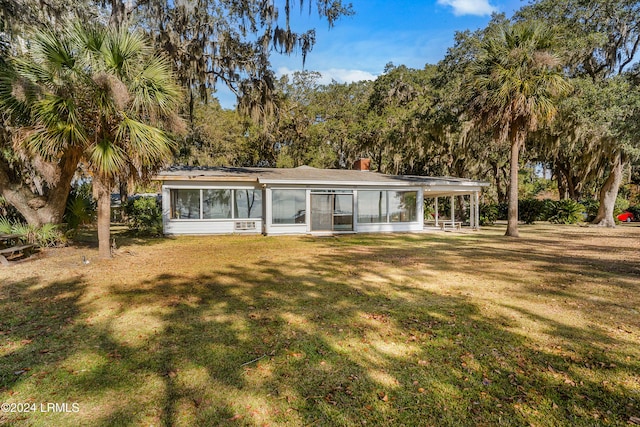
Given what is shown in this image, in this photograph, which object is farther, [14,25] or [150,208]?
[150,208]

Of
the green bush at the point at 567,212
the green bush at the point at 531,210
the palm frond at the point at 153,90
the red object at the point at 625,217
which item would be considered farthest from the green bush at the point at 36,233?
the red object at the point at 625,217

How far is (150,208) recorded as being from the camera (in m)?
13.7

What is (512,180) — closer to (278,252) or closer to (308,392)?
(278,252)

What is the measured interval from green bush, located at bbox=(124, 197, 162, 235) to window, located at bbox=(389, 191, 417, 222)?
33.6 ft

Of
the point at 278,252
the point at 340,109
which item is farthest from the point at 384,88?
the point at 278,252

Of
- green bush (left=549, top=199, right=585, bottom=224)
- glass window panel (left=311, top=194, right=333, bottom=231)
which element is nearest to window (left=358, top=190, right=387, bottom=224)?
glass window panel (left=311, top=194, right=333, bottom=231)

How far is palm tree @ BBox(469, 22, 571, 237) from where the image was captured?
11750 millimetres

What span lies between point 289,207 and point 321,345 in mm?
10824

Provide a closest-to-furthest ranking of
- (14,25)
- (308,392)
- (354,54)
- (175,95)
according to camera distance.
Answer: (308,392) < (175,95) < (14,25) < (354,54)

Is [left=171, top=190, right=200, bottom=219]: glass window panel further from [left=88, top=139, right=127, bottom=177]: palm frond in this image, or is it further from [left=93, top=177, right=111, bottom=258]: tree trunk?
[left=88, top=139, right=127, bottom=177]: palm frond

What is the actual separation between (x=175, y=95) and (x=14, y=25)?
5372 mm

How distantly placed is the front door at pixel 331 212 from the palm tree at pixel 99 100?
7717 millimetres

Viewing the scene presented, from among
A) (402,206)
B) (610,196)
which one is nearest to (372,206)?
(402,206)

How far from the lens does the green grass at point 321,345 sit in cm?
255
